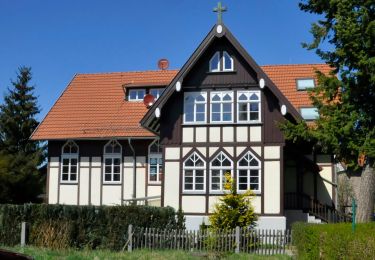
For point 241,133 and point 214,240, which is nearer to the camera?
point 214,240

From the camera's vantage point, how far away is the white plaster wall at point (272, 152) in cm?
2411

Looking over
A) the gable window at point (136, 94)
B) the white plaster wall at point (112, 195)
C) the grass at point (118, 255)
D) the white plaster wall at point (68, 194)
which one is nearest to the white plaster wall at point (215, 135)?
Result: the grass at point (118, 255)

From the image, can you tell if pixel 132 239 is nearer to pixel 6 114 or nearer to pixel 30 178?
pixel 30 178

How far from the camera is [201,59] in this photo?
82.1 ft

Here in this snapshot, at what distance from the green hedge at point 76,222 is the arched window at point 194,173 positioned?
498 cm

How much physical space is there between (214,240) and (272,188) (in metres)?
5.56

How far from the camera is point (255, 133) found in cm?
2450

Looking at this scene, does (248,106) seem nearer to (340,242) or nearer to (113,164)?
(113,164)

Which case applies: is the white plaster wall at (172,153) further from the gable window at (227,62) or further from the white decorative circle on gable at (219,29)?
the white decorative circle on gable at (219,29)

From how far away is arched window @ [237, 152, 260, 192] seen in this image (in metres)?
24.2

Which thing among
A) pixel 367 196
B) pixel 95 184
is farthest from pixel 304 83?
pixel 367 196

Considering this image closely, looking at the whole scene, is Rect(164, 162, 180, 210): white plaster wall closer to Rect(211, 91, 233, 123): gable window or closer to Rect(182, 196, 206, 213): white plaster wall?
Rect(182, 196, 206, 213): white plaster wall

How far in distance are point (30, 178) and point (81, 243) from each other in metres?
19.5

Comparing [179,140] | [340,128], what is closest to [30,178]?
[179,140]
